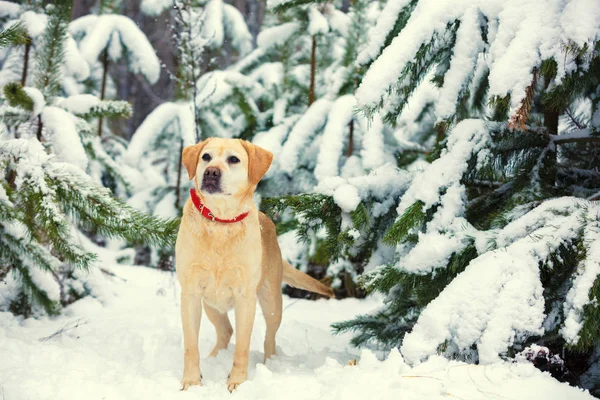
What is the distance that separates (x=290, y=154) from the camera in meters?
5.43

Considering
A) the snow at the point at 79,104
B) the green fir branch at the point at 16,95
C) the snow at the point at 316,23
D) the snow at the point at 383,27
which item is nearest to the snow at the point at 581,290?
the snow at the point at 383,27

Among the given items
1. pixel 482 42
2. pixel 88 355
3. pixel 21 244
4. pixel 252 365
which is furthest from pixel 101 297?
pixel 482 42

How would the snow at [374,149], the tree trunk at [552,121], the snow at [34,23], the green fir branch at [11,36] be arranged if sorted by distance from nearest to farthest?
the green fir branch at [11,36]
the tree trunk at [552,121]
the snow at [34,23]
the snow at [374,149]

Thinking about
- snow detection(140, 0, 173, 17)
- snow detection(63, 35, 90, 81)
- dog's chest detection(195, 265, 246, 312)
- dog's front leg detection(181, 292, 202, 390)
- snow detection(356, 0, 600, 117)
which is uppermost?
snow detection(140, 0, 173, 17)

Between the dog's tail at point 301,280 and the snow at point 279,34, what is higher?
the snow at point 279,34

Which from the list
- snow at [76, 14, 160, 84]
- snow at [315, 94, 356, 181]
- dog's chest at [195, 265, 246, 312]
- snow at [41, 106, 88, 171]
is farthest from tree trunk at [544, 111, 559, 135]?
snow at [76, 14, 160, 84]

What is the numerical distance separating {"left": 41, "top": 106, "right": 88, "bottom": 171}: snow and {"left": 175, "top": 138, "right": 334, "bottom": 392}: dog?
110cm

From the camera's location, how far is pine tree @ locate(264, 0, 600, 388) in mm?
2094

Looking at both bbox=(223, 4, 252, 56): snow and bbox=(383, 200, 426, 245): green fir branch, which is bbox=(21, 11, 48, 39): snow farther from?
bbox=(223, 4, 252, 56): snow

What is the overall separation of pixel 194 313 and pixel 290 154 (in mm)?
2811

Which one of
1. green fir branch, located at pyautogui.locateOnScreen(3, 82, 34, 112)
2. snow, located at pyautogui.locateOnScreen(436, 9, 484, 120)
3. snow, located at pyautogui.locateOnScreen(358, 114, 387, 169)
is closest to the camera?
snow, located at pyautogui.locateOnScreen(436, 9, 484, 120)

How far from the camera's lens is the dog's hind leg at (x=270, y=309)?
11.0 feet

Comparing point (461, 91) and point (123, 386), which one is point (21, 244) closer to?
point (123, 386)

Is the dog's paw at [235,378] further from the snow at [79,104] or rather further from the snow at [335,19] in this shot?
the snow at [335,19]
